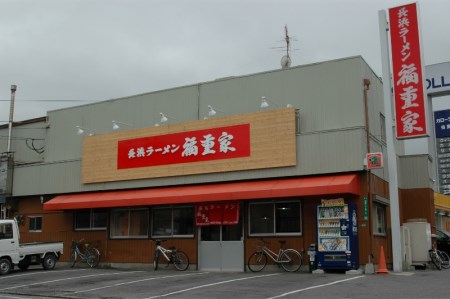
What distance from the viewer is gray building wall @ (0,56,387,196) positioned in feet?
64.7

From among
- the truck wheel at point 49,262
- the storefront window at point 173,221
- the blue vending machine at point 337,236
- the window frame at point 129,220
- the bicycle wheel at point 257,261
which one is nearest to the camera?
the blue vending machine at point 337,236

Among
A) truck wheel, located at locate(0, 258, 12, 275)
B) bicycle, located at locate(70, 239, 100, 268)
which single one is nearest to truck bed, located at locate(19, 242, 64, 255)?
truck wheel, located at locate(0, 258, 12, 275)

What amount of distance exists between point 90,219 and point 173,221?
4653 mm

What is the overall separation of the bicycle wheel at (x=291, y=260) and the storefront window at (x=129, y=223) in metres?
6.65

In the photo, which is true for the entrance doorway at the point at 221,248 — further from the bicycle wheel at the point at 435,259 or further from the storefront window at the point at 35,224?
the storefront window at the point at 35,224

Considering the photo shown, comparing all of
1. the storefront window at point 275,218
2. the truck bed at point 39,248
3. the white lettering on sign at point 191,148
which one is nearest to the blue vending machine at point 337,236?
the storefront window at point 275,218

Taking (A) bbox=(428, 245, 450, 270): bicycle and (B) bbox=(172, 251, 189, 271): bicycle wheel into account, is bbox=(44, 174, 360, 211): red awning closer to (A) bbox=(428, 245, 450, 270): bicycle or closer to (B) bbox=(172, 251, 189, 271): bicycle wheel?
(B) bbox=(172, 251, 189, 271): bicycle wheel

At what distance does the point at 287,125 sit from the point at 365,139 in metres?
2.88

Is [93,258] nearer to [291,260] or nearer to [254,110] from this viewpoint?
[291,260]

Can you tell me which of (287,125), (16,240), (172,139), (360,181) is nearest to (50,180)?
(16,240)

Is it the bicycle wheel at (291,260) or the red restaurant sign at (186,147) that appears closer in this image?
the bicycle wheel at (291,260)

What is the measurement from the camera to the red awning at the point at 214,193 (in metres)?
18.7

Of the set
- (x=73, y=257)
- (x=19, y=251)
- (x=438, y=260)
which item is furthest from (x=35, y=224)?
(x=438, y=260)

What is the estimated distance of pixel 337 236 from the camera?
18.8 meters
